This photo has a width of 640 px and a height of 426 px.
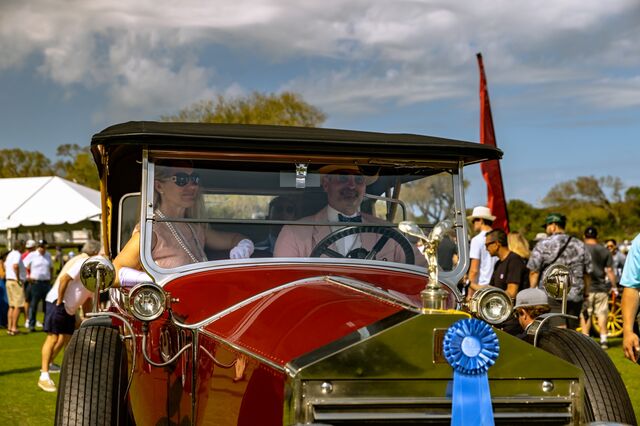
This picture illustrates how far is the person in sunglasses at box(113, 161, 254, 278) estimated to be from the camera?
13.0 ft

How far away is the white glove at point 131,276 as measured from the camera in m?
4.26

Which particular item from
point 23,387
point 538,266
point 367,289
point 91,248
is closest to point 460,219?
point 367,289

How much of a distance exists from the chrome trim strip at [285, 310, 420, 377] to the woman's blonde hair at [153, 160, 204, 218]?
152cm

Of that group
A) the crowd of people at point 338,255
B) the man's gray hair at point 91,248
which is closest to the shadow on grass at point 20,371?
the crowd of people at point 338,255

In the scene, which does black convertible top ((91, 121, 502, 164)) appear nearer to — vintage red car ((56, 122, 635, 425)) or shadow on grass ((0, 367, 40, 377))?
vintage red car ((56, 122, 635, 425))

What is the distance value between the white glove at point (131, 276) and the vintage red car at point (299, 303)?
0.02m

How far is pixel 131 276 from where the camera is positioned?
4320 millimetres

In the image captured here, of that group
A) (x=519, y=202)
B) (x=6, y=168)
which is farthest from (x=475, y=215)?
(x=6, y=168)

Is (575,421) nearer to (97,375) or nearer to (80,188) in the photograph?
(97,375)

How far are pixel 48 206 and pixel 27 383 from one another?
1229 centimetres

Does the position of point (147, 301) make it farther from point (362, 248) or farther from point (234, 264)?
point (362, 248)

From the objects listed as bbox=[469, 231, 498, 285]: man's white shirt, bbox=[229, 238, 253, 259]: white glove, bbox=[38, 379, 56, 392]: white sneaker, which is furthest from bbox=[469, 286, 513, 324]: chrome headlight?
bbox=[38, 379, 56, 392]: white sneaker

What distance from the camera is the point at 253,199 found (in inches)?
164

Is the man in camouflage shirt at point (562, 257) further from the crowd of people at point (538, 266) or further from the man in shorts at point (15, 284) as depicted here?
the man in shorts at point (15, 284)
